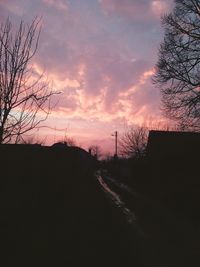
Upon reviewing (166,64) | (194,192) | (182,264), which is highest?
(166,64)

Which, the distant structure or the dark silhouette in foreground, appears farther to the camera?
the distant structure

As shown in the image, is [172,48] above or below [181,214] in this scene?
above

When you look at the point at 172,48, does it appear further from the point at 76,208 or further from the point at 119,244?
the point at 119,244

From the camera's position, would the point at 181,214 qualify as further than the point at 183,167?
No

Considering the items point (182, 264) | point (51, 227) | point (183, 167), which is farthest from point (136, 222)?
point (183, 167)

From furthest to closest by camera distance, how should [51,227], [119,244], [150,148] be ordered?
[150,148] < [51,227] < [119,244]

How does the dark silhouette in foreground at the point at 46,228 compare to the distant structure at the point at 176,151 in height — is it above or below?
below

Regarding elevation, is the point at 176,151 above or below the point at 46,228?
above

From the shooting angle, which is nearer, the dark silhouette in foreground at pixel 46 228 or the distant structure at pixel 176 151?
the dark silhouette in foreground at pixel 46 228

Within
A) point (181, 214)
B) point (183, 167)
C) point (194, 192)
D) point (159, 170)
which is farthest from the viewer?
point (159, 170)

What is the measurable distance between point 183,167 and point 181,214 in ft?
49.0

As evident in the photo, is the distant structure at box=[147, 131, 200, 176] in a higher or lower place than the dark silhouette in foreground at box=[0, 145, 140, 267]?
higher

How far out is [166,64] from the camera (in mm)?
22703

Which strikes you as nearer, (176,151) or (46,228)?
(46,228)
